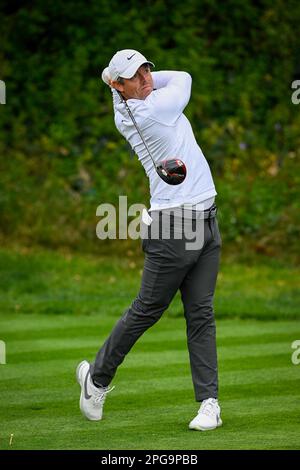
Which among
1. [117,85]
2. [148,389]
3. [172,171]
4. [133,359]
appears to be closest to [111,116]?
[133,359]

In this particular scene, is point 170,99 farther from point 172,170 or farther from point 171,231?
point 171,231

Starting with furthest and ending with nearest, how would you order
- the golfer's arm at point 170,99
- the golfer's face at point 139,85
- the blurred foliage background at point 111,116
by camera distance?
1. the blurred foliage background at point 111,116
2. the golfer's face at point 139,85
3. the golfer's arm at point 170,99

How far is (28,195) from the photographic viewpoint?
501 inches

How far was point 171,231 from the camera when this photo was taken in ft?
18.5

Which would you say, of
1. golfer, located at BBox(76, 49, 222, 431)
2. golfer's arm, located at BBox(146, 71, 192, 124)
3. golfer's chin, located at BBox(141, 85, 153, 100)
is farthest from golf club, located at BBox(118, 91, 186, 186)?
golfer's chin, located at BBox(141, 85, 153, 100)

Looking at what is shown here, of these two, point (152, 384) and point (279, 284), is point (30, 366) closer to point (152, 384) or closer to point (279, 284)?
point (152, 384)

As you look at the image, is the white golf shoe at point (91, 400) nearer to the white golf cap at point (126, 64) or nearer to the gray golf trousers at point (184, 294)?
the gray golf trousers at point (184, 294)

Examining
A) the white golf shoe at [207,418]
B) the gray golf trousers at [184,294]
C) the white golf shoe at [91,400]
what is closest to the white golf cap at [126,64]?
the gray golf trousers at [184,294]

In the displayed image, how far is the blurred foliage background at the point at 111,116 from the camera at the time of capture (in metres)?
12.5

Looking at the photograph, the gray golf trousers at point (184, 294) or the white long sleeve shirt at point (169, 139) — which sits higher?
the white long sleeve shirt at point (169, 139)

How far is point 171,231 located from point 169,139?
1.54 ft

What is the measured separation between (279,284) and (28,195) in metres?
3.37
